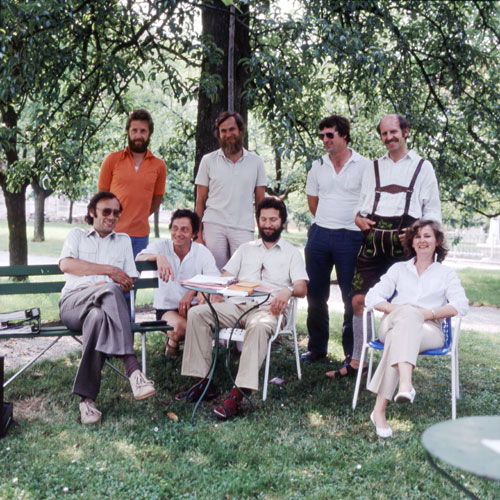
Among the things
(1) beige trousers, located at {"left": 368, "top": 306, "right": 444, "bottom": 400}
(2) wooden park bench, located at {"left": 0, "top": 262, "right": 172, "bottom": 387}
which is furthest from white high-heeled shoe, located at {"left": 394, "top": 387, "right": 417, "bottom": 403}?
(2) wooden park bench, located at {"left": 0, "top": 262, "right": 172, "bottom": 387}

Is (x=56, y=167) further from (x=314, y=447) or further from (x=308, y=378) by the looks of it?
(x=314, y=447)

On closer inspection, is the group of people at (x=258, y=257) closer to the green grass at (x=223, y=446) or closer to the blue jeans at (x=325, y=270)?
the blue jeans at (x=325, y=270)

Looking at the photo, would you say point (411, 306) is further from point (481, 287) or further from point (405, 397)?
point (481, 287)

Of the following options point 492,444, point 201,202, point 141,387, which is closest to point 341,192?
point 201,202

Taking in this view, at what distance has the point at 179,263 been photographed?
195 inches

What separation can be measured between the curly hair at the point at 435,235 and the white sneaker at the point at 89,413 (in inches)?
101

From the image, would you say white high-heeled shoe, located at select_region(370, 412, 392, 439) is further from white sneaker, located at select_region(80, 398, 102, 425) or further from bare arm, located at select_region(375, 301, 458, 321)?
white sneaker, located at select_region(80, 398, 102, 425)

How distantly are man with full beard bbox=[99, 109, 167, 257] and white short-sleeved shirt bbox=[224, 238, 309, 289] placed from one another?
97cm

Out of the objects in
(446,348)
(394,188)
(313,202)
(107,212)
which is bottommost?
(446,348)

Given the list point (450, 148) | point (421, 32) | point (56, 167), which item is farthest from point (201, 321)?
point (421, 32)

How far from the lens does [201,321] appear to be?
14.3 ft

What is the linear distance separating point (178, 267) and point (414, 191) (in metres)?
2.06

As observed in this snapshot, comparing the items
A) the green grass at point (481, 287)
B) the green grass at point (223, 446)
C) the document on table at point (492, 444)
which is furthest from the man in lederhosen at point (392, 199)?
the green grass at point (481, 287)

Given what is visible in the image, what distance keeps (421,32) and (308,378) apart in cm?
460
